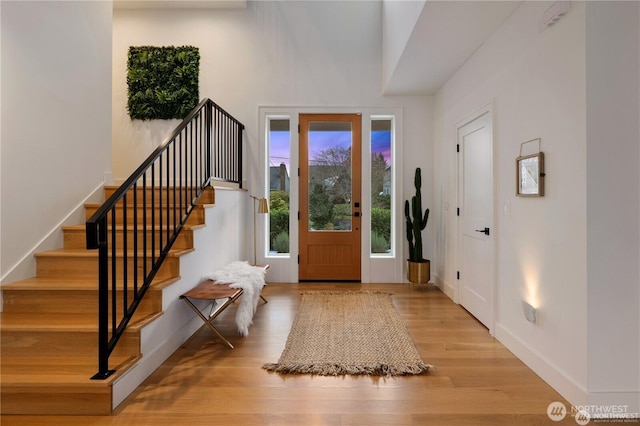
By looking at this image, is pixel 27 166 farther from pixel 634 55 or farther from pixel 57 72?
pixel 634 55

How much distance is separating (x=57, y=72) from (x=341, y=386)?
3.50 meters

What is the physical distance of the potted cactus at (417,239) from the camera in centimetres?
403

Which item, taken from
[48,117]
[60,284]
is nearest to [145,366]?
[60,284]

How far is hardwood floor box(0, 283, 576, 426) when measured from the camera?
168cm

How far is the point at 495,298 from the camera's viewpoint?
8.97 ft

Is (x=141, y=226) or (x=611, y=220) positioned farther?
(x=141, y=226)

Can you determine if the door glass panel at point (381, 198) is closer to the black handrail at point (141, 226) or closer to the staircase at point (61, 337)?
the black handrail at point (141, 226)

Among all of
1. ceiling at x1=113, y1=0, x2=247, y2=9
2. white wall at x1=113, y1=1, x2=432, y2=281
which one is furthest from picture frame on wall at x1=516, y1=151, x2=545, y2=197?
ceiling at x1=113, y1=0, x2=247, y2=9

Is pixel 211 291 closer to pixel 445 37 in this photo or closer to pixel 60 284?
pixel 60 284

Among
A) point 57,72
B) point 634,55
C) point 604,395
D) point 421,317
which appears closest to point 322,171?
point 421,317

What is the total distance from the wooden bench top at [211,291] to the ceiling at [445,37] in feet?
9.05

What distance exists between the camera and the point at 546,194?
2.07 meters

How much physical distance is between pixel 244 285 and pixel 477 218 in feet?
7.99

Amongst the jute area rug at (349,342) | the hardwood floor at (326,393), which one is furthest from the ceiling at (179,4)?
the hardwood floor at (326,393)
